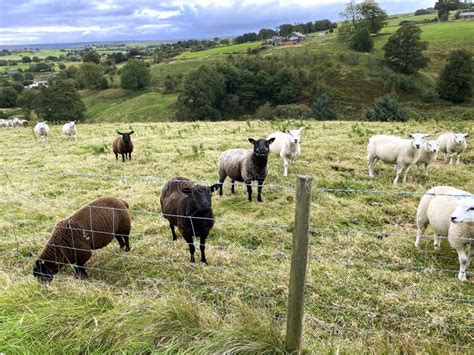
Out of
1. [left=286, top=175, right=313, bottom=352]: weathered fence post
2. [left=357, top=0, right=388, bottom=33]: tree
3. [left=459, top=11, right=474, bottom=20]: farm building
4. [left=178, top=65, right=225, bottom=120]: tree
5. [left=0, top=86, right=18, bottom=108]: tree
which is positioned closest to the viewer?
[left=286, top=175, right=313, bottom=352]: weathered fence post

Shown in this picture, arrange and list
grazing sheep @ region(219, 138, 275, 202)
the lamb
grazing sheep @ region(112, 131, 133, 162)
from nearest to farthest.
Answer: the lamb < grazing sheep @ region(219, 138, 275, 202) < grazing sheep @ region(112, 131, 133, 162)

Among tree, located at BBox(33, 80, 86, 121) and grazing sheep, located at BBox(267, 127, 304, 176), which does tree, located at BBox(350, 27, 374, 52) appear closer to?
tree, located at BBox(33, 80, 86, 121)

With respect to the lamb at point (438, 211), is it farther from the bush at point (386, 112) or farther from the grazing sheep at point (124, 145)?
the bush at point (386, 112)

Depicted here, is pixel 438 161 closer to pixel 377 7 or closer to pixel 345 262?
pixel 345 262

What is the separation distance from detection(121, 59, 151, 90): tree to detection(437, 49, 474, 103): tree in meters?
57.8

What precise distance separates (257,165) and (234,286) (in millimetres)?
4589

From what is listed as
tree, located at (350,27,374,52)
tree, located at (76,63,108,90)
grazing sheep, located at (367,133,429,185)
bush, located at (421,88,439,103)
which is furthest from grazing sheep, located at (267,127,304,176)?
tree, located at (76,63,108,90)

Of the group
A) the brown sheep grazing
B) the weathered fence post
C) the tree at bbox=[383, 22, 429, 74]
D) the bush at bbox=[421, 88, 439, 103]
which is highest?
the tree at bbox=[383, 22, 429, 74]

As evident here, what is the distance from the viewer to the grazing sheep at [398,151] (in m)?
11.2

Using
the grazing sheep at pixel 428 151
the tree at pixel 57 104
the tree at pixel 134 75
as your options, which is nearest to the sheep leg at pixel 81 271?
the grazing sheep at pixel 428 151

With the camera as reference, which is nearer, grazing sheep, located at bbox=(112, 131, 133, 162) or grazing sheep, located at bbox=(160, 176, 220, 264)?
grazing sheep, located at bbox=(160, 176, 220, 264)

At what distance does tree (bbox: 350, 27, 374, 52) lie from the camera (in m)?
77.4

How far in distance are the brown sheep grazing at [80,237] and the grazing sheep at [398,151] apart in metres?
8.43

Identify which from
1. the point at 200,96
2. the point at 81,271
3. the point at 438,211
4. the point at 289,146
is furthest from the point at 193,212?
Answer: the point at 200,96
